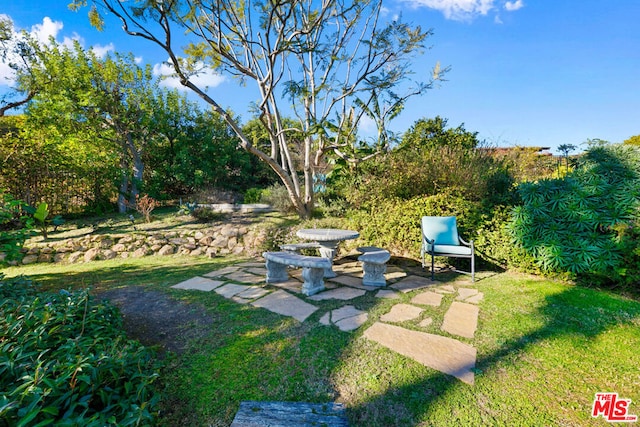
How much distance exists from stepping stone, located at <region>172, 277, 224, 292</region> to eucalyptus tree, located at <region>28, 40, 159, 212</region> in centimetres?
600

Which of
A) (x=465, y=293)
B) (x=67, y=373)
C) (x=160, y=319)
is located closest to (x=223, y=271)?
(x=160, y=319)

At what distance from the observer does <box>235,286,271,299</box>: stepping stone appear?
3.31 meters

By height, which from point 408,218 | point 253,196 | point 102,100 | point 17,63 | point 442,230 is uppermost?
point 17,63

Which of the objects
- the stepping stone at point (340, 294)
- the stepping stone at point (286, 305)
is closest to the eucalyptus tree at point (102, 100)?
the stepping stone at point (286, 305)

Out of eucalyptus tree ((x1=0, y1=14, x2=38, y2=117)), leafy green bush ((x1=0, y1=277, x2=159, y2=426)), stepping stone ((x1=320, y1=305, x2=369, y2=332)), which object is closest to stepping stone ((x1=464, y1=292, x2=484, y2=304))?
stepping stone ((x1=320, y1=305, x2=369, y2=332))

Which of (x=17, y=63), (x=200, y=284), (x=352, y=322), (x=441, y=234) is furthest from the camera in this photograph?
(x=17, y=63)

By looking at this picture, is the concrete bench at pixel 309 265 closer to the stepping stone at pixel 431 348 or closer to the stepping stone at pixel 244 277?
the stepping stone at pixel 244 277

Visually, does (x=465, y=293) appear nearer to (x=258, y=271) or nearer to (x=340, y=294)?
(x=340, y=294)

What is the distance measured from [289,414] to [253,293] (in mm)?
2022

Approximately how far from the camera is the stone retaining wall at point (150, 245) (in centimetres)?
548

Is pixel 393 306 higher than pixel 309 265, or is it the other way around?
pixel 309 265

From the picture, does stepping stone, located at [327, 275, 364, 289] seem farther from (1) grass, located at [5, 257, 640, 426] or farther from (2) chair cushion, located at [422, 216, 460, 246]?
(2) chair cushion, located at [422, 216, 460, 246]

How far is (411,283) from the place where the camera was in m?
3.83

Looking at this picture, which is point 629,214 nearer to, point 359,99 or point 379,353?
point 379,353
